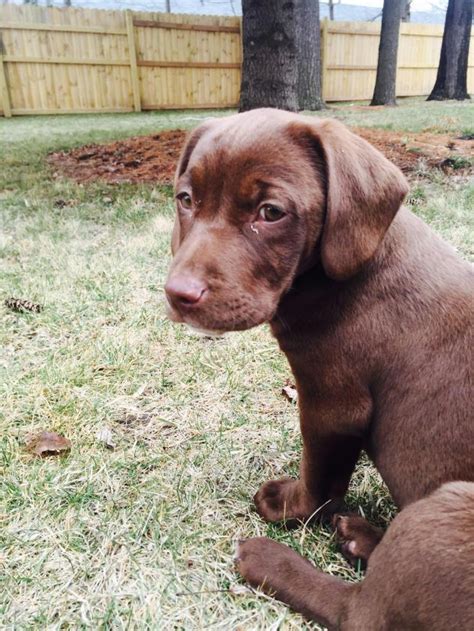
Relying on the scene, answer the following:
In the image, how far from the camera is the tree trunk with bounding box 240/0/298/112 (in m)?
8.32

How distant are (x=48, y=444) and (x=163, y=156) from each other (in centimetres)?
673

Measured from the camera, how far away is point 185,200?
2139mm

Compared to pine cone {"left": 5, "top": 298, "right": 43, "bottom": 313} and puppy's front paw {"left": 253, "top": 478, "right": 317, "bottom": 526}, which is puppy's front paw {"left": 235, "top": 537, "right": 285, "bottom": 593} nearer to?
puppy's front paw {"left": 253, "top": 478, "right": 317, "bottom": 526}

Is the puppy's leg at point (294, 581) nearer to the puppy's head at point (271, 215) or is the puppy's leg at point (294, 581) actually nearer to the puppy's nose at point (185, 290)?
the puppy's head at point (271, 215)

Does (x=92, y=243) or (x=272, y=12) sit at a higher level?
(x=272, y=12)

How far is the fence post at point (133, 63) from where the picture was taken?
766 inches

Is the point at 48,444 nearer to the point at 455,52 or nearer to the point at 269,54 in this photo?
the point at 269,54

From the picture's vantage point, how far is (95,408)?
9.80ft

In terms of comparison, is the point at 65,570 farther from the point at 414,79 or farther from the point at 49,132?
the point at 414,79

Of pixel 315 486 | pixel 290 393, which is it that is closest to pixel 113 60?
pixel 290 393

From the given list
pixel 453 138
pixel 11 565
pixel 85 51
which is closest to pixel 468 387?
pixel 11 565

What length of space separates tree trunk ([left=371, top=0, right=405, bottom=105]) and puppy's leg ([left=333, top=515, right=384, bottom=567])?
20416 mm

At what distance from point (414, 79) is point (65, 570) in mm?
29036

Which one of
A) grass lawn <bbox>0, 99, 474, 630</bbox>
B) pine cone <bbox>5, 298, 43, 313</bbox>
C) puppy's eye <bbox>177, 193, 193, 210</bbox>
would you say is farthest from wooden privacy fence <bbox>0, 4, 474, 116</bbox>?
puppy's eye <bbox>177, 193, 193, 210</bbox>
